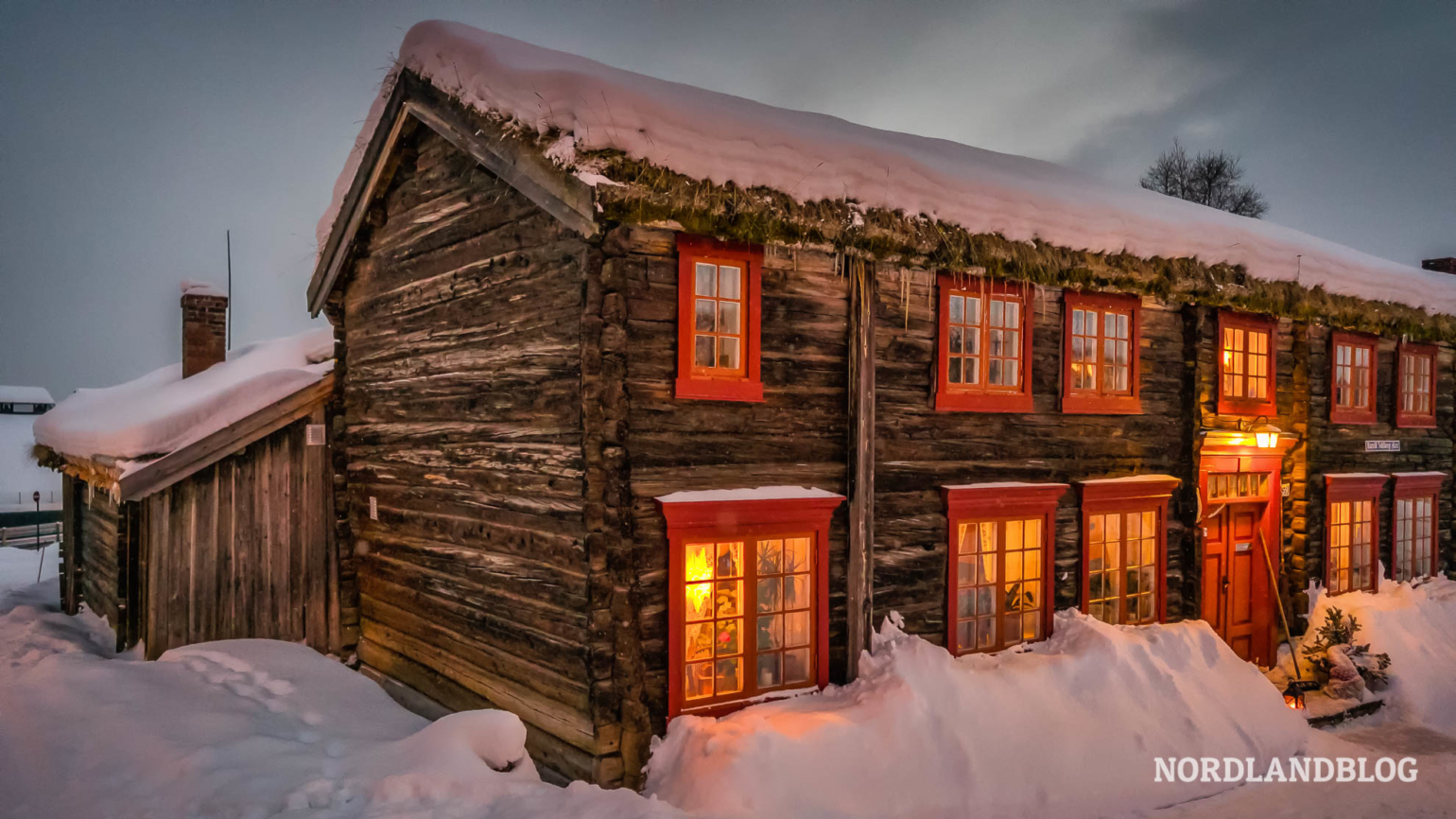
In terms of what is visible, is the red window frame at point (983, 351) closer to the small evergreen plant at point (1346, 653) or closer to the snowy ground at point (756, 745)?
the snowy ground at point (756, 745)

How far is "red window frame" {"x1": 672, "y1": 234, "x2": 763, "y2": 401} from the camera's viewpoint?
7.09 meters

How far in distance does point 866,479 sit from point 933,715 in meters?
2.21

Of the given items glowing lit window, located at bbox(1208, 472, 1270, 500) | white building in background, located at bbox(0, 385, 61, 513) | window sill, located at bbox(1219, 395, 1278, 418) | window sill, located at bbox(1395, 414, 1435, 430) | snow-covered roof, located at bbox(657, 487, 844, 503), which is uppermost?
window sill, located at bbox(1219, 395, 1278, 418)

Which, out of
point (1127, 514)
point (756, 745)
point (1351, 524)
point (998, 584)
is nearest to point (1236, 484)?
point (1127, 514)

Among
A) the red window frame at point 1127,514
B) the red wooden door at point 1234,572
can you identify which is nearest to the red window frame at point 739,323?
the red window frame at point 1127,514

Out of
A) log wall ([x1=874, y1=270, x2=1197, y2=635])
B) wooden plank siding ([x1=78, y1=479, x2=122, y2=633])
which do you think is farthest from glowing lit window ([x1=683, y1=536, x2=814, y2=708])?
wooden plank siding ([x1=78, y1=479, x2=122, y2=633])

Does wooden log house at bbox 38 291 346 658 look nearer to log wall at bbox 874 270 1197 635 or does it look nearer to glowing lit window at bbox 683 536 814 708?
glowing lit window at bbox 683 536 814 708

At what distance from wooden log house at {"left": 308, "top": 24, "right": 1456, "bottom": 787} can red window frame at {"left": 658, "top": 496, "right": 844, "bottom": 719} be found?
0.03 meters

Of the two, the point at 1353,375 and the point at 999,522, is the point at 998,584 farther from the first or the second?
the point at 1353,375

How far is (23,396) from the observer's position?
51844mm

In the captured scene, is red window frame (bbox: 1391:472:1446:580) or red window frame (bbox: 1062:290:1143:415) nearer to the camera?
red window frame (bbox: 1062:290:1143:415)

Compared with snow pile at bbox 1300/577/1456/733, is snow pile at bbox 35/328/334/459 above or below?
above

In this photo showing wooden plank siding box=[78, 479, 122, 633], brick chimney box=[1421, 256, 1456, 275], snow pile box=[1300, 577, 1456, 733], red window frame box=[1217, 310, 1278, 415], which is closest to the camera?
snow pile box=[1300, 577, 1456, 733]

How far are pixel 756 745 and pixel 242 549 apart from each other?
23.5 feet
